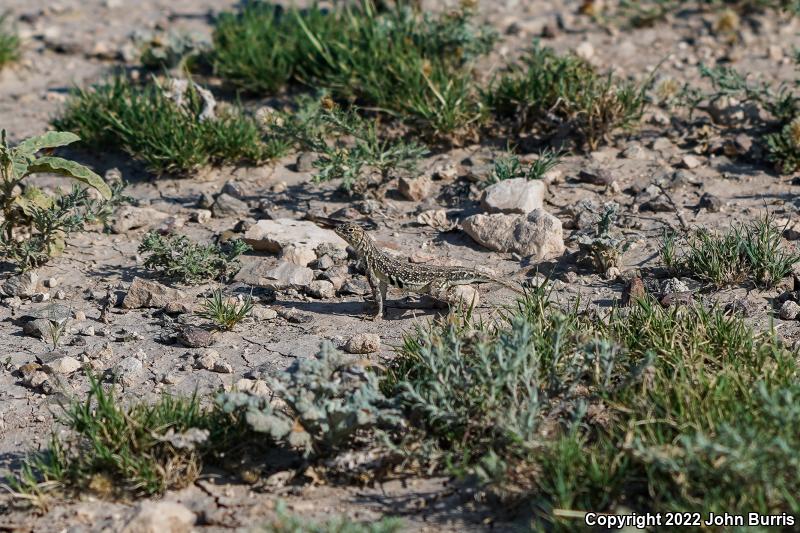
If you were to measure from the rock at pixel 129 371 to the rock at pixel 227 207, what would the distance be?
2.15m

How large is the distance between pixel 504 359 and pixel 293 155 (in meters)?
4.17

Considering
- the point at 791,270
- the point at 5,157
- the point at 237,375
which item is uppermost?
the point at 5,157

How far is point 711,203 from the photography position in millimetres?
7742

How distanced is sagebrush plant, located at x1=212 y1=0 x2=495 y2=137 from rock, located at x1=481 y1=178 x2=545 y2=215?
101 centimetres

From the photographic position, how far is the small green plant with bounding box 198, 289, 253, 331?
21.4ft

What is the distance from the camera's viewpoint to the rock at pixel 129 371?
19.7 ft

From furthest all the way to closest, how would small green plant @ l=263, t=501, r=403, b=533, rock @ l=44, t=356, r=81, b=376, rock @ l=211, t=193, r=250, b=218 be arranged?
rock @ l=211, t=193, r=250, b=218 → rock @ l=44, t=356, r=81, b=376 → small green plant @ l=263, t=501, r=403, b=533

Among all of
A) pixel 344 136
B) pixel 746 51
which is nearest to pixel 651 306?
pixel 344 136

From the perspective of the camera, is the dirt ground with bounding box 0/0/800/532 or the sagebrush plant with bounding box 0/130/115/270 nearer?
the dirt ground with bounding box 0/0/800/532

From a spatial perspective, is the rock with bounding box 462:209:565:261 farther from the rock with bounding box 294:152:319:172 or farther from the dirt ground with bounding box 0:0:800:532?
the rock with bounding box 294:152:319:172

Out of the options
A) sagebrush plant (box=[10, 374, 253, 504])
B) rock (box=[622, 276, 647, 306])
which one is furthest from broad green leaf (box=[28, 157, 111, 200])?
rock (box=[622, 276, 647, 306])

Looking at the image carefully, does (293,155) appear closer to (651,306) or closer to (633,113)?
(633,113)

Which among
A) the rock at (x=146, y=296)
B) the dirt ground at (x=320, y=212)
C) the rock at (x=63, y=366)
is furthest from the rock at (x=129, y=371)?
the rock at (x=146, y=296)

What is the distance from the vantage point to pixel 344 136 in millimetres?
9039
